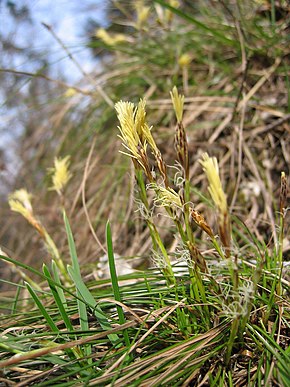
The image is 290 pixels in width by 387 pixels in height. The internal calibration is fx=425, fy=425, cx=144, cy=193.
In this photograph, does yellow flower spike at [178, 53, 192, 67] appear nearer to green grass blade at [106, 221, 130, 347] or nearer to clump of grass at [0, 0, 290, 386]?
clump of grass at [0, 0, 290, 386]

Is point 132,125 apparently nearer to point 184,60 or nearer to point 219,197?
point 219,197

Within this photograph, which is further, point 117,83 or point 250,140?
point 117,83

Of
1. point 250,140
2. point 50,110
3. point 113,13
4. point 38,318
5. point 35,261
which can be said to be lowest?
point 35,261

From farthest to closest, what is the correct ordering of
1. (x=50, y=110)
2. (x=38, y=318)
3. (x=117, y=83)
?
(x=50, y=110) → (x=117, y=83) → (x=38, y=318)

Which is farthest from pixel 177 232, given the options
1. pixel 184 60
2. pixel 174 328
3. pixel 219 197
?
pixel 184 60

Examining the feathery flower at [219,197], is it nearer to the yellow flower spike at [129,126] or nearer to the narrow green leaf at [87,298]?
the yellow flower spike at [129,126]

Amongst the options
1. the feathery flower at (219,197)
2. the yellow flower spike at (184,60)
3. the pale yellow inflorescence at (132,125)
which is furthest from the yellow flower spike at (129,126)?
the yellow flower spike at (184,60)

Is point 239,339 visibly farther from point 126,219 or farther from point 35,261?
point 35,261

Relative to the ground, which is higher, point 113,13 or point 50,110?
point 113,13

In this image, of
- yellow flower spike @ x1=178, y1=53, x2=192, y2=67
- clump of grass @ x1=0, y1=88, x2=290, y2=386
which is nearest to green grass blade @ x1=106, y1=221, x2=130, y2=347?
clump of grass @ x1=0, y1=88, x2=290, y2=386

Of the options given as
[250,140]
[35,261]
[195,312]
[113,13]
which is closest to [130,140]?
[195,312]

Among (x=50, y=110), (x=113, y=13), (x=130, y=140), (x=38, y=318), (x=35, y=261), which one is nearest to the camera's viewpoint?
(x=130, y=140)
